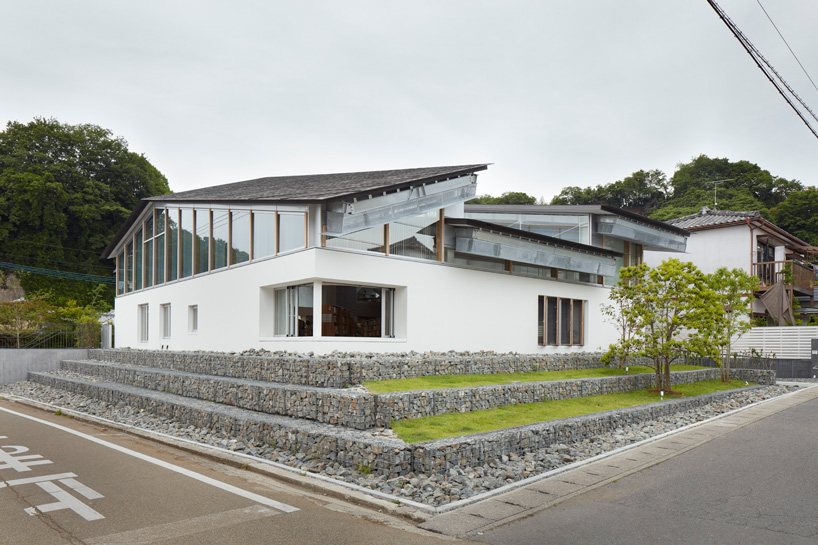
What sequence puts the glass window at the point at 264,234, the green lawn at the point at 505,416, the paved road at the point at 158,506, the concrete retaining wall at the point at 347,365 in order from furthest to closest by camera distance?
the glass window at the point at 264,234 < the concrete retaining wall at the point at 347,365 < the green lawn at the point at 505,416 < the paved road at the point at 158,506

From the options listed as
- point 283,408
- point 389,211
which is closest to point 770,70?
point 389,211

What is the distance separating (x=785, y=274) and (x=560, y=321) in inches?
668

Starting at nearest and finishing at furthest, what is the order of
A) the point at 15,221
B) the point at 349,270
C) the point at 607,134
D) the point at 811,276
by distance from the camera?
the point at 349,270, the point at 607,134, the point at 811,276, the point at 15,221

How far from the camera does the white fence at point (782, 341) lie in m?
25.9

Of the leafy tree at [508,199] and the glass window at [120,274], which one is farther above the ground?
the leafy tree at [508,199]

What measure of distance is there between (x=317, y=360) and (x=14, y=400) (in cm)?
1285

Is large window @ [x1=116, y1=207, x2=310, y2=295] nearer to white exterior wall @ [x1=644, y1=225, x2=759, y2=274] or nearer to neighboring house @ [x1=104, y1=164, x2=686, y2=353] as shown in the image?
neighboring house @ [x1=104, y1=164, x2=686, y2=353]

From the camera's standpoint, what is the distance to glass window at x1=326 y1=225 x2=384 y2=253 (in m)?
16.0

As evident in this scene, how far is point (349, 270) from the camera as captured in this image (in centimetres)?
1600

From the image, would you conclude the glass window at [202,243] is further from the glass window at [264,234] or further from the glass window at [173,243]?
the glass window at [264,234]

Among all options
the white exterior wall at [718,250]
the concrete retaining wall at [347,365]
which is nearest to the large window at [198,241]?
the concrete retaining wall at [347,365]

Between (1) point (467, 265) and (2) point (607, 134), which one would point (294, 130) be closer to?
(1) point (467, 265)

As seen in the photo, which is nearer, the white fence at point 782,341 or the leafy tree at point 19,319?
the white fence at point 782,341

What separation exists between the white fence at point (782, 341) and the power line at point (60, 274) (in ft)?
176
